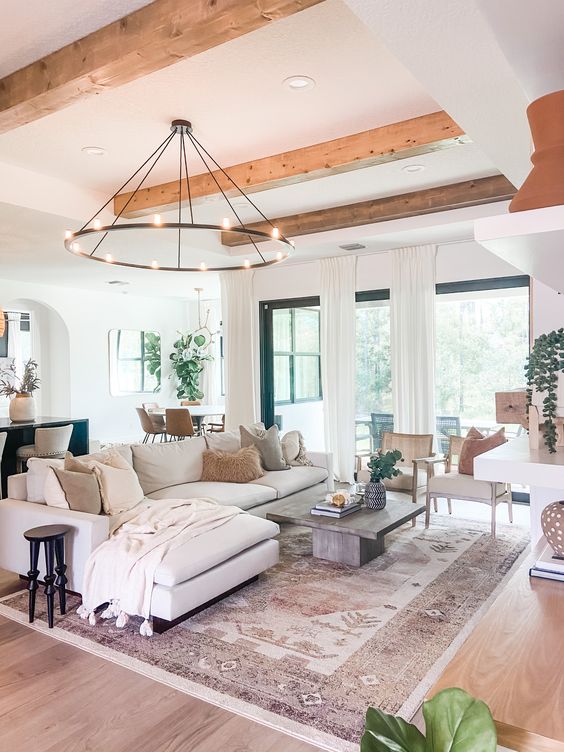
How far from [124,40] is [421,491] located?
14.2 feet

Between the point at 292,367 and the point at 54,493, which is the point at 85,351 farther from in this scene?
the point at 54,493

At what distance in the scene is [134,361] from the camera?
35.9 ft

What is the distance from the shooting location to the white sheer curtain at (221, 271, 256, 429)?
802cm

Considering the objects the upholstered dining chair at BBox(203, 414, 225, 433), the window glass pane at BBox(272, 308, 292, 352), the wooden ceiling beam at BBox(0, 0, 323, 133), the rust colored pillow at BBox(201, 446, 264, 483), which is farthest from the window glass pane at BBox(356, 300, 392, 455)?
the wooden ceiling beam at BBox(0, 0, 323, 133)

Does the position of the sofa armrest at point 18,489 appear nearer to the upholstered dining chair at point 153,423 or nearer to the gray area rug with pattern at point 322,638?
the gray area rug with pattern at point 322,638

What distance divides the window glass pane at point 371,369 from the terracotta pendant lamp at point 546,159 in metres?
5.80

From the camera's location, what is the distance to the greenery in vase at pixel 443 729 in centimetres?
95

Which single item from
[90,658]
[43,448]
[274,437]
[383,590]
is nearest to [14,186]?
[43,448]

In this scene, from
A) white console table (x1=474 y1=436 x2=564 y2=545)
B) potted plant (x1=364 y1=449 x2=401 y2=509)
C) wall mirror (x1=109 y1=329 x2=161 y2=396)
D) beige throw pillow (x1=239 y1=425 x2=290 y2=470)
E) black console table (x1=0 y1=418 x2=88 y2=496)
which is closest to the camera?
white console table (x1=474 y1=436 x2=564 y2=545)

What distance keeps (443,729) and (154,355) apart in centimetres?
1075

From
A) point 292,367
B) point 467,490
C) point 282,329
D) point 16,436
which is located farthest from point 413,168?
point 16,436

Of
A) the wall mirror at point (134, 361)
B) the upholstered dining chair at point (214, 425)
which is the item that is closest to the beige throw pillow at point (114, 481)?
the upholstered dining chair at point (214, 425)

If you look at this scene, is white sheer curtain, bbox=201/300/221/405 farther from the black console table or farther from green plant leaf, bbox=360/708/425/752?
green plant leaf, bbox=360/708/425/752

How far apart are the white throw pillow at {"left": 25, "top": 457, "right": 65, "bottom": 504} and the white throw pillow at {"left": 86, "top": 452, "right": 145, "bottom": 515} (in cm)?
28
